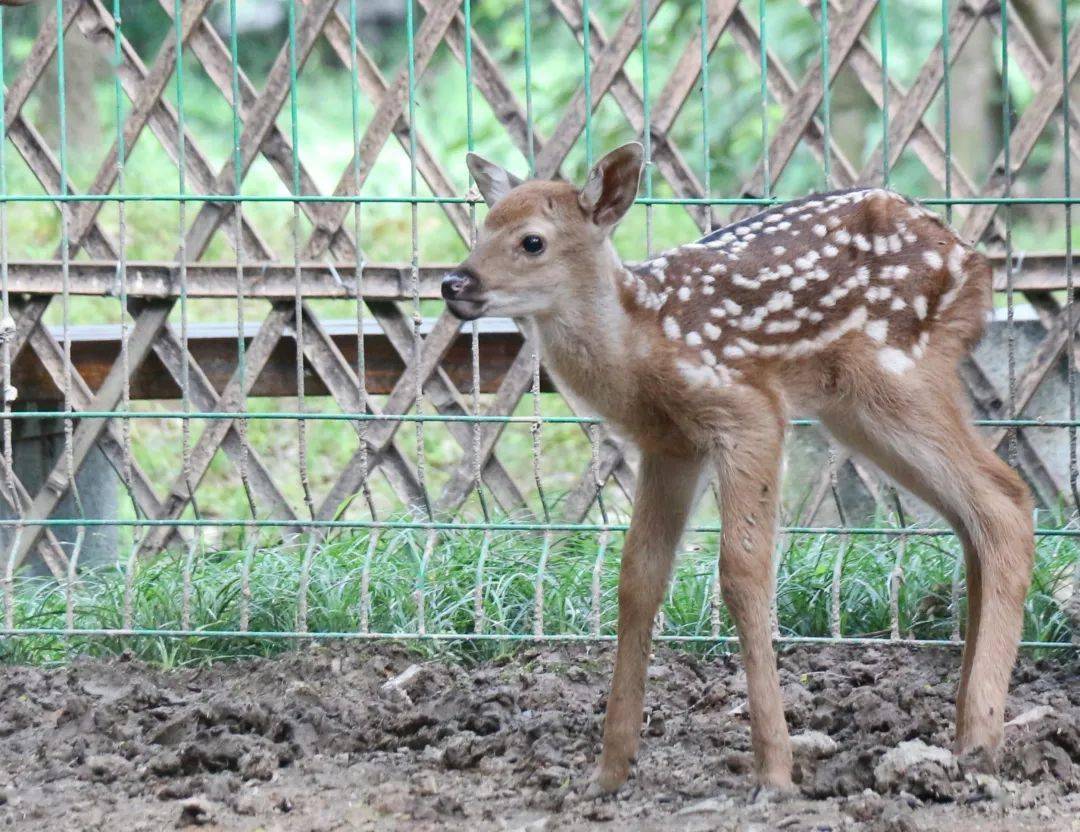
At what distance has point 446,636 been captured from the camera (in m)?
5.90

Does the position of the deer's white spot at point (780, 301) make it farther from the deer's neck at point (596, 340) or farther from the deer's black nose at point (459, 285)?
the deer's black nose at point (459, 285)

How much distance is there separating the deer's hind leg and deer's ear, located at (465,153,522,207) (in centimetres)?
121

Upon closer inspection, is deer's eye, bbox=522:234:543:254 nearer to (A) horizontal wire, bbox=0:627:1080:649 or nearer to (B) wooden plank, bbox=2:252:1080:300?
(A) horizontal wire, bbox=0:627:1080:649

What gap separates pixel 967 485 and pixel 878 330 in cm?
53

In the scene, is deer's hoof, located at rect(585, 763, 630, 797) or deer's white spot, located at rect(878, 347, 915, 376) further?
deer's white spot, located at rect(878, 347, 915, 376)

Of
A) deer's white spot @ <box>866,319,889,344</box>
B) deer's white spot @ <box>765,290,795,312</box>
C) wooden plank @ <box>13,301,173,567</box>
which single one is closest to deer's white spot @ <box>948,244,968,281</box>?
deer's white spot @ <box>866,319,889,344</box>

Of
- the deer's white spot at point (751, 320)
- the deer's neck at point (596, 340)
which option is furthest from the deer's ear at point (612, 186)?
the deer's white spot at point (751, 320)

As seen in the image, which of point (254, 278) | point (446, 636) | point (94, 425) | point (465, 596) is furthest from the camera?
point (94, 425)

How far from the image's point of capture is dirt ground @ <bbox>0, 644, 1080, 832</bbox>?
4285 mm

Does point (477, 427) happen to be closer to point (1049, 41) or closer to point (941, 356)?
point (941, 356)

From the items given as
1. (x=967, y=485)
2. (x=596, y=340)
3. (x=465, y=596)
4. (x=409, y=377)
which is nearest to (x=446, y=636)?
(x=465, y=596)

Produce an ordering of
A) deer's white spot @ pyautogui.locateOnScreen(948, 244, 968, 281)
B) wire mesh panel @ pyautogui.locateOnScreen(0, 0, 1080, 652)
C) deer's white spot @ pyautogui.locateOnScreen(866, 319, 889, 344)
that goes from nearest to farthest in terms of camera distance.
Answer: deer's white spot @ pyautogui.locateOnScreen(866, 319, 889, 344) < deer's white spot @ pyautogui.locateOnScreen(948, 244, 968, 281) < wire mesh panel @ pyautogui.locateOnScreen(0, 0, 1080, 652)

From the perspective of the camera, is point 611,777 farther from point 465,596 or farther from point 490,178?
point 490,178

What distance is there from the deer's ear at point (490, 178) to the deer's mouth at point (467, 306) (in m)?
0.55
